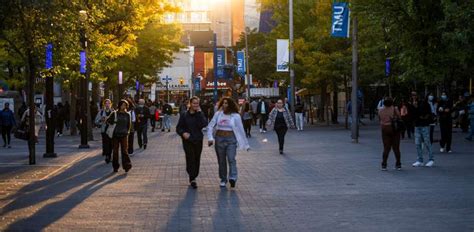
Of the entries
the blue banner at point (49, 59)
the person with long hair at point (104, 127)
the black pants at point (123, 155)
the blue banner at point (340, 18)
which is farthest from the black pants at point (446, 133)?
the blue banner at point (49, 59)

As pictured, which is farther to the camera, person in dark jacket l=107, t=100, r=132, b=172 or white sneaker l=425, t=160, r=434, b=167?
white sneaker l=425, t=160, r=434, b=167

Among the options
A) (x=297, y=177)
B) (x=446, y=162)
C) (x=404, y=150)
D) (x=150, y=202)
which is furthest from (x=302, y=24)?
(x=150, y=202)

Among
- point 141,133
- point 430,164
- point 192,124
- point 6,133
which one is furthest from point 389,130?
point 6,133

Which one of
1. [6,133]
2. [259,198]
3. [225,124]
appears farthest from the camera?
[6,133]

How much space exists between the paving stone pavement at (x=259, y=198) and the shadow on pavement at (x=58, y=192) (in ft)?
0.05

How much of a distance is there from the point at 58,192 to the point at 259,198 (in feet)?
11.8

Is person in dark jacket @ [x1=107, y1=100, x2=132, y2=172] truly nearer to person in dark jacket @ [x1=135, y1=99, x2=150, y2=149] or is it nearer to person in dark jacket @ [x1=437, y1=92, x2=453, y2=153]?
person in dark jacket @ [x1=135, y1=99, x2=150, y2=149]

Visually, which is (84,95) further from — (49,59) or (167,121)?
(167,121)

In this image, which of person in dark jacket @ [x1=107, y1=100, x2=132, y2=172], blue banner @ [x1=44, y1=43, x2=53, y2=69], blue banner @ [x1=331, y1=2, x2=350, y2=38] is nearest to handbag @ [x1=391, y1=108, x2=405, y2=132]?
person in dark jacket @ [x1=107, y1=100, x2=132, y2=172]

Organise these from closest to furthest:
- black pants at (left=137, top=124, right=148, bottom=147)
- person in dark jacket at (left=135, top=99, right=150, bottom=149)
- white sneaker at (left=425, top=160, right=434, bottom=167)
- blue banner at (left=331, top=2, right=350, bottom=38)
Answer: white sneaker at (left=425, top=160, right=434, bottom=167) → person in dark jacket at (left=135, top=99, right=150, bottom=149) → black pants at (left=137, top=124, right=148, bottom=147) → blue banner at (left=331, top=2, right=350, bottom=38)

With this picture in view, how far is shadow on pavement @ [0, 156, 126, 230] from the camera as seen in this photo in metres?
10.2

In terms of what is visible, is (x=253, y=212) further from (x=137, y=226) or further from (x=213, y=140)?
(x=213, y=140)

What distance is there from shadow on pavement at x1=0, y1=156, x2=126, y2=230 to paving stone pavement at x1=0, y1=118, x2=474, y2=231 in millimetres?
15

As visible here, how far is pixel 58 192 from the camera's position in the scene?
13289 millimetres
